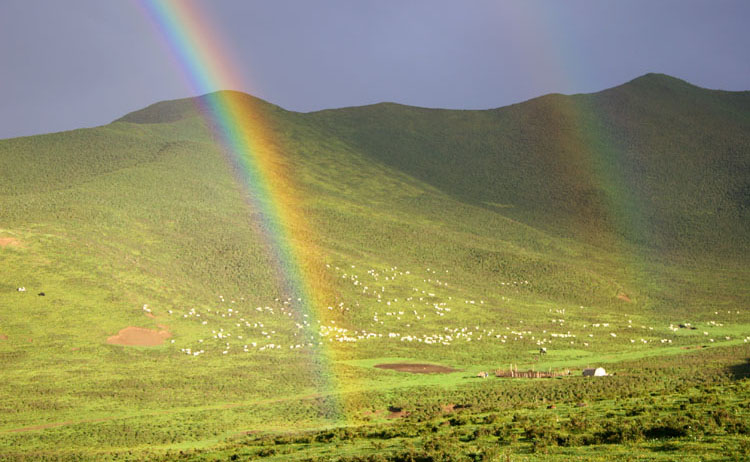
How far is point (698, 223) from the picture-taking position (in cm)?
18562

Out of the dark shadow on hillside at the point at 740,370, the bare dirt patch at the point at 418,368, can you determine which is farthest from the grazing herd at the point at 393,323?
the dark shadow on hillside at the point at 740,370

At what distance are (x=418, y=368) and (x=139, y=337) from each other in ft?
104

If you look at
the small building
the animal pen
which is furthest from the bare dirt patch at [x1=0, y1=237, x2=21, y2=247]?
the small building

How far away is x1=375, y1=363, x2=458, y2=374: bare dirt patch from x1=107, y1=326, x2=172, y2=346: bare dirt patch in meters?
26.1

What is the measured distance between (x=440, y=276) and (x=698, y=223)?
97482mm

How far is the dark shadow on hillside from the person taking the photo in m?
51.7

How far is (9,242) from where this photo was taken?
95.2 m

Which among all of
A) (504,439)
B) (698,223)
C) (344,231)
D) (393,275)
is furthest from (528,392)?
(698,223)

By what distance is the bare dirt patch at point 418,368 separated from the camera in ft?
212

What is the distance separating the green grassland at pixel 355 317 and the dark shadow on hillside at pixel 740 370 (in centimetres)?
36

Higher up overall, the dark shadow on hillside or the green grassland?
the green grassland

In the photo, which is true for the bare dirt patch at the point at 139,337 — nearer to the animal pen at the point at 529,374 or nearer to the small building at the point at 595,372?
the animal pen at the point at 529,374

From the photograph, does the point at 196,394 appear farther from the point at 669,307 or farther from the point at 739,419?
the point at 669,307

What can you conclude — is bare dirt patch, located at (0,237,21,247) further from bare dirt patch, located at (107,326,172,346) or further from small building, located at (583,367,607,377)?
small building, located at (583,367,607,377)
